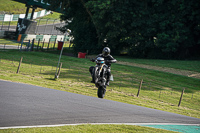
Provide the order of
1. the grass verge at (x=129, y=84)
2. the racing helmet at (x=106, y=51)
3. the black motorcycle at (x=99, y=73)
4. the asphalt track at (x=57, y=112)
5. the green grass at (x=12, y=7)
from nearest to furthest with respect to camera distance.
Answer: the asphalt track at (x=57, y=112), the black motorcycle at (x=99, y=73), the racing helmet at (x=106, y=51), the grass verge at (x=129, y=84), the green grass at (x=12, y=7)

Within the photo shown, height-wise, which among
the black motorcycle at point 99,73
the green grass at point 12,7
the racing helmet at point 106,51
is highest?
the green grass at point 12,7

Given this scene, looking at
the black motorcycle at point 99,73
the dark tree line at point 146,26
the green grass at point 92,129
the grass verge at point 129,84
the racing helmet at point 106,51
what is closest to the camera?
the green grass at point 92,129

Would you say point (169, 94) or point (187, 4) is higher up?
point (187, 4)

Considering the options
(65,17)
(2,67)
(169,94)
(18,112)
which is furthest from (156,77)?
(65,17)

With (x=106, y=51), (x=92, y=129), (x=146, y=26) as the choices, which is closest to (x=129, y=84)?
(x=106, y=51)

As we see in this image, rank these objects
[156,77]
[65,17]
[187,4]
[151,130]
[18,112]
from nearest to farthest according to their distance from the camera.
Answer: [18,112] < [151,130] < [156,77] < [187,4] < [65,17]

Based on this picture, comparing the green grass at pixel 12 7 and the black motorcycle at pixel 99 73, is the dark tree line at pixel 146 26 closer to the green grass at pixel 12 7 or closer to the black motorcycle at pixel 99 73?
the black motorcycle at pixel 99 73

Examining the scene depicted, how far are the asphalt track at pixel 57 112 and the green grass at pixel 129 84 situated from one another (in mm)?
4267

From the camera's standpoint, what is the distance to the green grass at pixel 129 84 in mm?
17781

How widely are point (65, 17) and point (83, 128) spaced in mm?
42032

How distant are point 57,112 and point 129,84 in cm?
1402

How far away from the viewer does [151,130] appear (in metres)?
9.92

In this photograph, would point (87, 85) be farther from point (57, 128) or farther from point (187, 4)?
point (187, 4)

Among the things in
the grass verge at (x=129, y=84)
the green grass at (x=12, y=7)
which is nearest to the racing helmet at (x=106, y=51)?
the grass verge at (x=129, y=84)
